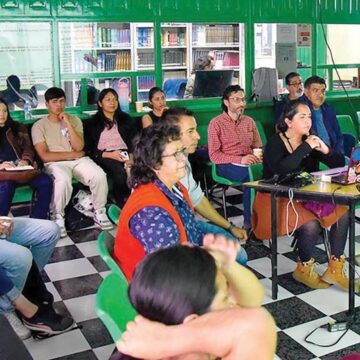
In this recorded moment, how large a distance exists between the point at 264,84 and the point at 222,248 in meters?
5.18

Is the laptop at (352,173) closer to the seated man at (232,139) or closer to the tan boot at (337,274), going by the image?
the tan boot at (337,274)

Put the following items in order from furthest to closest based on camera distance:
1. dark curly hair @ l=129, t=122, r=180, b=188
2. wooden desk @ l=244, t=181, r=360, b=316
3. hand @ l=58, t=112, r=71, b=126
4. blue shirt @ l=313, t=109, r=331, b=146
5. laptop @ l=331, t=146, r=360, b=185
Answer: hand @ l=58, t=112, r=71, b=126 → blue shirt @ l=313, t=109, r=331, b=146 → laptop @ l=331, t=146, r=360, b=185 → wooden desk @ l=244, t=181, r=360, b=316 → dark curly hair @ l=129, t=122, r=180, b=188

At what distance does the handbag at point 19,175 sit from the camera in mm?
4434

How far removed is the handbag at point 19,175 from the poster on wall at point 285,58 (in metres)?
3.34

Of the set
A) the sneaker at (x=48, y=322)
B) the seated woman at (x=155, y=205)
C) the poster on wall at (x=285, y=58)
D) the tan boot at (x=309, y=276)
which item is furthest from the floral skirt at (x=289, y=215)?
the poster on wall at (x=285, y=58)

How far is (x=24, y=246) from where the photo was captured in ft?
9.91

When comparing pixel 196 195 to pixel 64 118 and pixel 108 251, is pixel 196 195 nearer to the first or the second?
pixel 108 251

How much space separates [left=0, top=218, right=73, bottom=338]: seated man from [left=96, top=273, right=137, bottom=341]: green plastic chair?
115 cm

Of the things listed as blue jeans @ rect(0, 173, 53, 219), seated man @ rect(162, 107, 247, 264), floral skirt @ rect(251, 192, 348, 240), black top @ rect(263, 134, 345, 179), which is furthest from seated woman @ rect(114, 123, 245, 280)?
blue jeans @ rect(0, 173, 53, 219)

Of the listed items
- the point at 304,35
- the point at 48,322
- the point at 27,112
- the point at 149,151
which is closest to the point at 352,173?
the point at 149,151

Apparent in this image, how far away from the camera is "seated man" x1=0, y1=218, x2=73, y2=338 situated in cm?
273

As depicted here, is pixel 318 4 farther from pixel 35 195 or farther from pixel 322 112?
pixel 35 195

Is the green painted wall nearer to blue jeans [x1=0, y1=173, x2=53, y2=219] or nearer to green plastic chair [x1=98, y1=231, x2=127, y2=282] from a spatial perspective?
blue jeans [x1=0, y1=173, x2=53, y2=219]

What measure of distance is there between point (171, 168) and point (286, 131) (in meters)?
1.46
